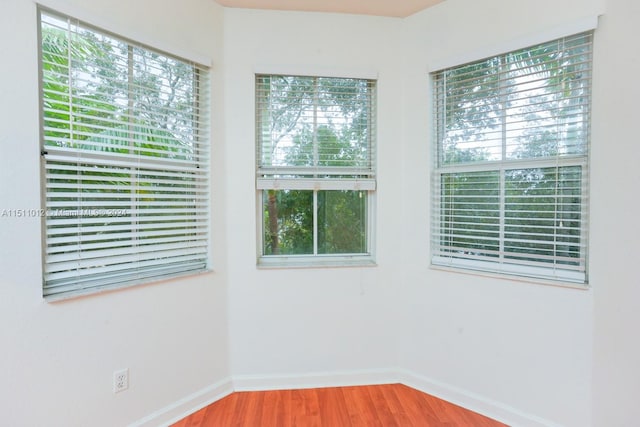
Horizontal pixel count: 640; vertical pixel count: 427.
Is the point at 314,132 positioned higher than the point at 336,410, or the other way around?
the point at 314,132

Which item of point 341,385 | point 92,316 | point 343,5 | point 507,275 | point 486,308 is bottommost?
point 341,385

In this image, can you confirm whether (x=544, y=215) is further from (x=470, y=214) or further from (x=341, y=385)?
(x=341, y=385)

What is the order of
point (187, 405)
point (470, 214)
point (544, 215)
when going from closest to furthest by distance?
point (544, 215) < point (187, 405) < point (470, 214)

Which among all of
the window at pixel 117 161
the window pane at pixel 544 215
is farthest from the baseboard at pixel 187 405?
the window pane at pixel 544 215

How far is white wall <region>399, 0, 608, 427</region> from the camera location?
5.31 feet

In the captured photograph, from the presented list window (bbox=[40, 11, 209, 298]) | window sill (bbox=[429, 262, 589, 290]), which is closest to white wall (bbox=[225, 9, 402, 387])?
window (bbox=[40, 11, 209, 298])

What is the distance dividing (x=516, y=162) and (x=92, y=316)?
2460mm

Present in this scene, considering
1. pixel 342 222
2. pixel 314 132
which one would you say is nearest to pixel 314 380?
pixel 342 222

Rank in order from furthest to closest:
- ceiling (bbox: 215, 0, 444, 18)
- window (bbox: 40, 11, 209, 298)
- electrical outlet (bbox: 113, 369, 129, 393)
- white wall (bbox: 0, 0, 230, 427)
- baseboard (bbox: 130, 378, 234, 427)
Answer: ceiling (bbox: 215, 0, 444, 18) < baseboard (bbox: 130, 378, 234, 427) < electrical outlet (bbox: 113, 369, 129, 393) < window (bbox: 40, 11, 209, 298) < white wall (bbox: 0, 0, 230, 427)

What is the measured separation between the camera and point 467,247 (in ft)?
6.59

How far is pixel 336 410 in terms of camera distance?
1899 millimetres

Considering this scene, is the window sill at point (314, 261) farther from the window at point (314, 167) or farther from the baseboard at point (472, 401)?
the baseboard at point (472, 401)

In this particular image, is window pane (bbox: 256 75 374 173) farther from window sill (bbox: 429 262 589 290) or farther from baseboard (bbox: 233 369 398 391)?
baseboard (bbox: 233 369 398 391)

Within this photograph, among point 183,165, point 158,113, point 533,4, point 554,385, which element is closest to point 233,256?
point 183,165
